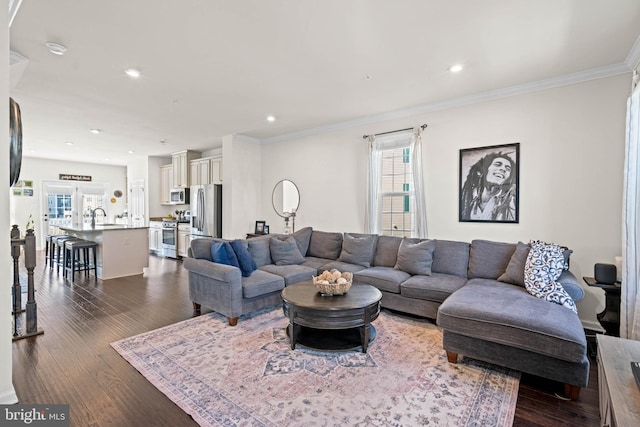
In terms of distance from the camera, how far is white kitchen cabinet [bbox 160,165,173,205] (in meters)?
8.20

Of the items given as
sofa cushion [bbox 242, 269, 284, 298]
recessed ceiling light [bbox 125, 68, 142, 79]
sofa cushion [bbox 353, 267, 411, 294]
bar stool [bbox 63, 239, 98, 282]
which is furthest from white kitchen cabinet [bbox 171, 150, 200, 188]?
sofa cushion [bbox 353, 267, 411, 294]

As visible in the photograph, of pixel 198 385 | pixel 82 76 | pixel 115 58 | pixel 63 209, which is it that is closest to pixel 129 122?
pixel 82 76

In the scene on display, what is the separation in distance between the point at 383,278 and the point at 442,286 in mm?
671

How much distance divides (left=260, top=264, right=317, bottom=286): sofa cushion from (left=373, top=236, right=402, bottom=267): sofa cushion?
94cm

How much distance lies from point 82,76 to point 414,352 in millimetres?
4499

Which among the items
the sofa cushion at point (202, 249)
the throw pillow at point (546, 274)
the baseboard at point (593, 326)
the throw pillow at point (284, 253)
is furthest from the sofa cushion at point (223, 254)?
the baseboard at point (593, 326)

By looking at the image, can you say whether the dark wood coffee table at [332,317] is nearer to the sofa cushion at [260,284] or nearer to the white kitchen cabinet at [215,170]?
the sofa cushion at [260,284]

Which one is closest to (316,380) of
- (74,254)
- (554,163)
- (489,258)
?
(489,258)

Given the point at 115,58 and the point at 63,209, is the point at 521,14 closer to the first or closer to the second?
the point at 115,58

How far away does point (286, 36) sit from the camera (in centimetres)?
250

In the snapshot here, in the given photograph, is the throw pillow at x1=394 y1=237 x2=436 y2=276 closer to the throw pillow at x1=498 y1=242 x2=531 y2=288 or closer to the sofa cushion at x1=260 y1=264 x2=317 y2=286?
the throw pillow at x1=498 y1=242 x2=531 y2=288

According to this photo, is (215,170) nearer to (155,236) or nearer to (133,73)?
(155,236)

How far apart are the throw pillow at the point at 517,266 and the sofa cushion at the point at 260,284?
8.49 feet

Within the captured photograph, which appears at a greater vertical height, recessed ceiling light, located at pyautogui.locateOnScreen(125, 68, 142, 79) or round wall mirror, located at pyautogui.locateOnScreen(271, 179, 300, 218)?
recessed ceiling light, located at pyautogui.locateOnScreen(125, 68, 142, 79)
